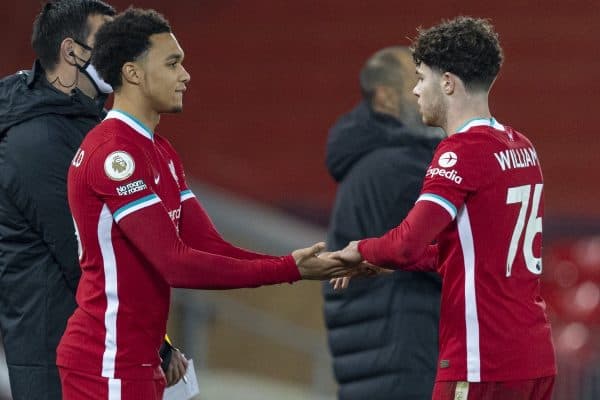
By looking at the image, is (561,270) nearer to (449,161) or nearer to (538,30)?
(538,30)

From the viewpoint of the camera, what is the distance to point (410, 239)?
8.09 ft

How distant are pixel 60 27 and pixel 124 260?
731mm

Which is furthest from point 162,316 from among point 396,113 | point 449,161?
point 396,113

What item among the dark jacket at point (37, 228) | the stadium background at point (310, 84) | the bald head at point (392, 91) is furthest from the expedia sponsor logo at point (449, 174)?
the stadium background at point (310, 84)

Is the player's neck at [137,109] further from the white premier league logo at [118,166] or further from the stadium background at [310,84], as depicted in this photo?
the stadium background at [310,84]

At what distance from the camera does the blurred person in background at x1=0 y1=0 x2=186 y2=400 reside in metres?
2.71

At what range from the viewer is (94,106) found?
284 cm

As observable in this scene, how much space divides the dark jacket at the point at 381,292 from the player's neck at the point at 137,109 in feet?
3.80

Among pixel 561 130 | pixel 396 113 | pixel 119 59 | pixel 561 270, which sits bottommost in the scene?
pixel 561 270

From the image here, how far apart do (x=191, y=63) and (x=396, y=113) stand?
4295mm

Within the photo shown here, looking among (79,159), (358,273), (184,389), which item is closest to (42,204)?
(79,159)

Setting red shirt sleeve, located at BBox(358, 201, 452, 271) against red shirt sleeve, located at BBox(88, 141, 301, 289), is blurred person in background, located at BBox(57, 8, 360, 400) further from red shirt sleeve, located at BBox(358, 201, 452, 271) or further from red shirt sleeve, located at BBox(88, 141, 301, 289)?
red shirt sleeve, located at BBox(358, 201, 452, 271)

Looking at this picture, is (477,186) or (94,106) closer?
(477,186)

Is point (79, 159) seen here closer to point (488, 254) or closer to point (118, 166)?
point (118, 166)
